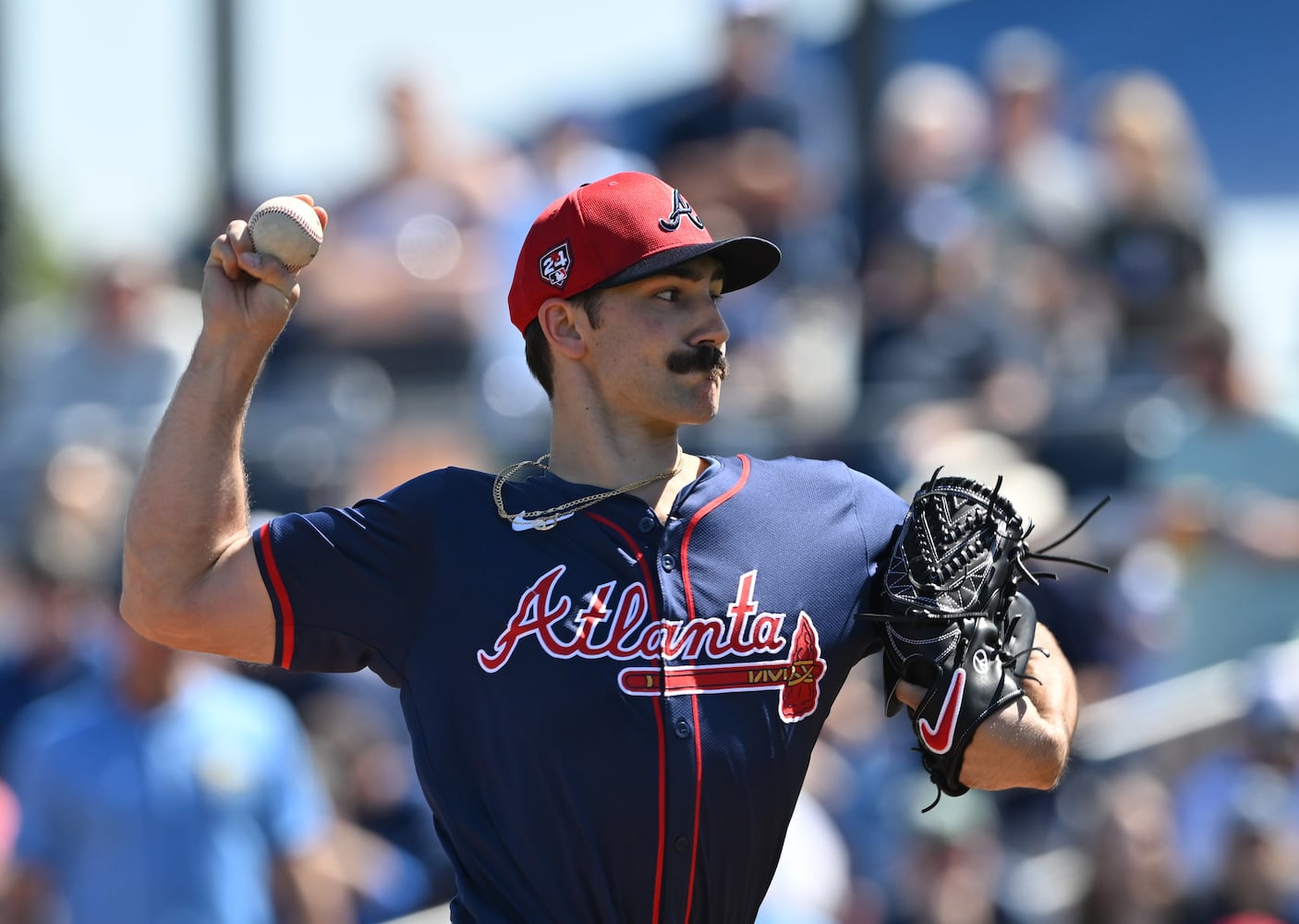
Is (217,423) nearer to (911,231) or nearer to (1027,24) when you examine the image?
(911,231)

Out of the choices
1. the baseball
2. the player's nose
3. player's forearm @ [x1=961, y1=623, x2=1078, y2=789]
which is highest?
the baseball

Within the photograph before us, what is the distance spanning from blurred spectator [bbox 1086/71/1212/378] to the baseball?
570 cm

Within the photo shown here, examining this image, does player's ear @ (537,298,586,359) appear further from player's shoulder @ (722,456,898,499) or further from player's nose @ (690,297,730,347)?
player's shoulder @ (722,456,898,499)

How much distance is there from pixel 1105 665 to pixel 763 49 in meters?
3.46

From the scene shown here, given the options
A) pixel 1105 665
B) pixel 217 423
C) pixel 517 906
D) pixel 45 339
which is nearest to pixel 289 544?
pixel 217 423

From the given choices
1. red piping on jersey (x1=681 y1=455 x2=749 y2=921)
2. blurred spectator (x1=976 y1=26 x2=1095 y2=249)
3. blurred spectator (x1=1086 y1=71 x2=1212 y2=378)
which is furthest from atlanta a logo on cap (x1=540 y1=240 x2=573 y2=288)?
blurred spectator (x1=976 y1=26 x2=1095 y2=249)

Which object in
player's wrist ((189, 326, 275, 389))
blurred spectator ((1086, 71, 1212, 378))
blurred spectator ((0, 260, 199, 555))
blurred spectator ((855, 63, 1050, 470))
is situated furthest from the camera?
blurred spectator ((0, 260, 199, 555))

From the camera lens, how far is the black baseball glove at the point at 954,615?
286 cm

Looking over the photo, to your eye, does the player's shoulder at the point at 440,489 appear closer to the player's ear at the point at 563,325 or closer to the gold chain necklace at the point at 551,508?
the gold chain necklace at the point at 551,508

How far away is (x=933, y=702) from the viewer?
9.43 feet

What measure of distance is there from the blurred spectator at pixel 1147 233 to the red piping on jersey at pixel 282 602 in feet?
19.0

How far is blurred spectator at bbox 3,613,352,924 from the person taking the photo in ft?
19.0

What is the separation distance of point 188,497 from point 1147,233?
243 inches

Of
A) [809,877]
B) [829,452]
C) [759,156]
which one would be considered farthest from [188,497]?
[759,156]
